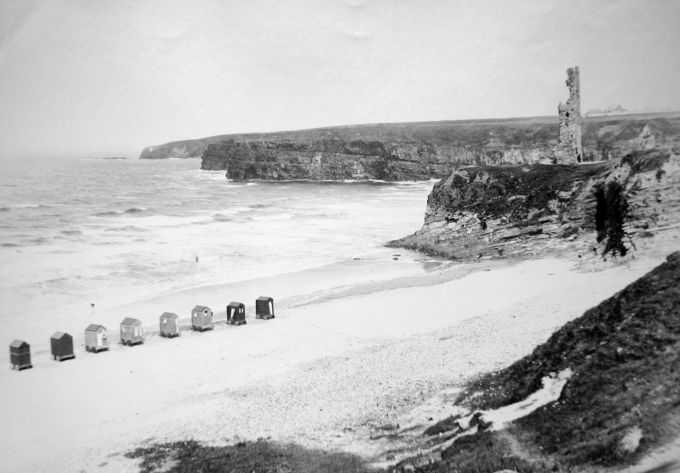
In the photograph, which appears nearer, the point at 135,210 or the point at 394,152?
the point at 135,210

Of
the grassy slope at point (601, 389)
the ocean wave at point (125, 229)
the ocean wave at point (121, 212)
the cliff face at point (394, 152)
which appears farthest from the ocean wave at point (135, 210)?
the cliff face at point (394, 152)

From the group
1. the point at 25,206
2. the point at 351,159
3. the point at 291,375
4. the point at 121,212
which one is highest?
the point at 351,159

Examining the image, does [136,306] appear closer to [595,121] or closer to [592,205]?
[592,205]

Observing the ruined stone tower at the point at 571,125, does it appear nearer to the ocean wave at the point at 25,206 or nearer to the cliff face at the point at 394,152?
the ocean wave at the point at 25,206

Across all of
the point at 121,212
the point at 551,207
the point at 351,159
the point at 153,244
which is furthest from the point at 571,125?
the point at 351,159

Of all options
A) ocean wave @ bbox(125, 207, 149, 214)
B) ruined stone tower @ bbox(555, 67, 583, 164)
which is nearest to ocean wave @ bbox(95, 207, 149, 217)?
ocean wave @ bbox(125, 207, 149, 214)

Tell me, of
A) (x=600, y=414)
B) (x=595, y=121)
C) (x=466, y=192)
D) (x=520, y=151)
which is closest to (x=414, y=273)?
(x=466, y=192)

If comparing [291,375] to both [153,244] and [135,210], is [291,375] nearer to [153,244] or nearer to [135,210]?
[153,244]
